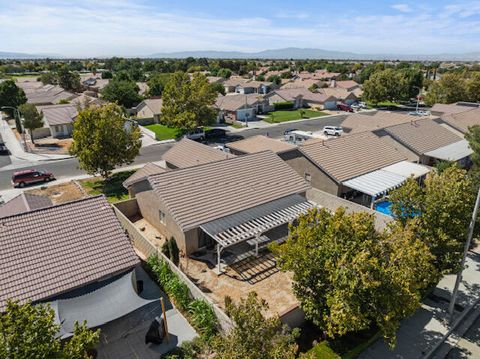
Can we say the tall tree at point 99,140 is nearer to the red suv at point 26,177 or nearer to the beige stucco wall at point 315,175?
the red suv at point 26,177

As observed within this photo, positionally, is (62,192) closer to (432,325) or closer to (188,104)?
(188,104)

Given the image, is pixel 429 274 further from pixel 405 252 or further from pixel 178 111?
pixel 178 111

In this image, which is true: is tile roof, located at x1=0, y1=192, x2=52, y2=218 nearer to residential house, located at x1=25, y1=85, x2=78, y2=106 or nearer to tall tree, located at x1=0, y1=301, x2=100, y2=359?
tall tree, located at x1=0, y1=301, x2=100, y2=359

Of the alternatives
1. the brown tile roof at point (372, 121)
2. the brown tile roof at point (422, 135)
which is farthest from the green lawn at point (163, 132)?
the brown tile roof at point (422, 135)

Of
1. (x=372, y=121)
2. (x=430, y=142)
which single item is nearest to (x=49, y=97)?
(x=372, y=121)

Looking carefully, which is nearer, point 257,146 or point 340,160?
point 340,160

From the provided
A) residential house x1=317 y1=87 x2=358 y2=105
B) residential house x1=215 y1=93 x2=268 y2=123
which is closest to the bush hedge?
residential house x1=215 y1=93 x2=268 y2=123

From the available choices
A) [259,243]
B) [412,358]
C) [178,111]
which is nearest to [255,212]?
[259,243]
